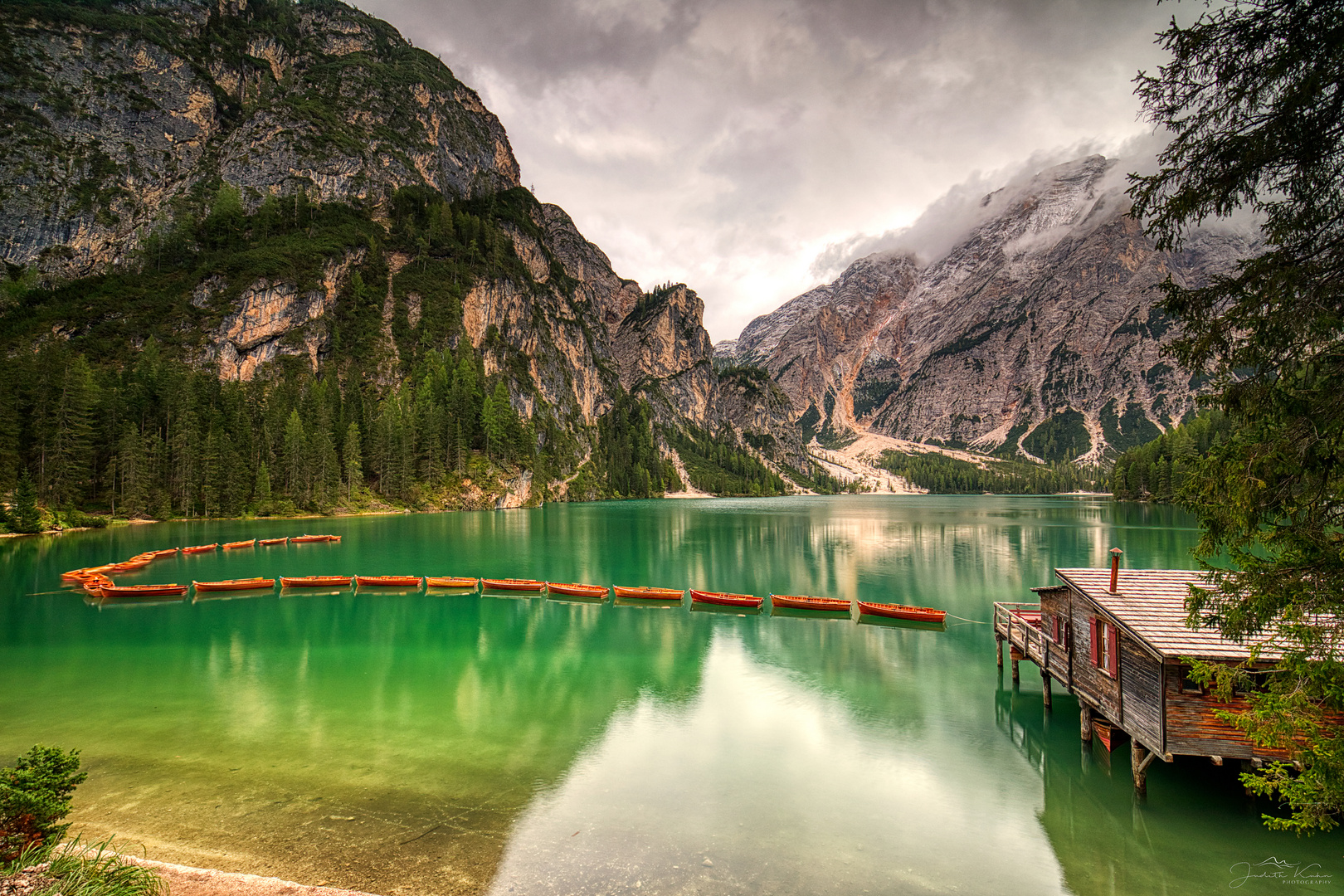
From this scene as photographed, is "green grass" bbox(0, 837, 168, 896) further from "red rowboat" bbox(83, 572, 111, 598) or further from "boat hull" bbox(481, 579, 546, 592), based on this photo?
"red rowboat" bbox(83, 572, 111, 598)

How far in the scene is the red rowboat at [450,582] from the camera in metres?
41.1

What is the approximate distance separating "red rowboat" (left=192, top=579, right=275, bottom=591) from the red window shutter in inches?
1787

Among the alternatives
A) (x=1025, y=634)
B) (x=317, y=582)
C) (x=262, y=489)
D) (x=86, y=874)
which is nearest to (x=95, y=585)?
(x=317, y=582)

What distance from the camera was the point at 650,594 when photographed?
1521 inches

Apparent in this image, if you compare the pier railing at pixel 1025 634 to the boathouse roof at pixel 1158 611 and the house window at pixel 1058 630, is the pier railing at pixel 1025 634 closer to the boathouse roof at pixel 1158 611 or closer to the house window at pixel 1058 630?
the house window at pixel 1058 630

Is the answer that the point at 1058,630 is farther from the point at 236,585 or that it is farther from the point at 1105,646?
the point at 236,585

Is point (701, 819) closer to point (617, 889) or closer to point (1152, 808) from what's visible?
point (617, 889)

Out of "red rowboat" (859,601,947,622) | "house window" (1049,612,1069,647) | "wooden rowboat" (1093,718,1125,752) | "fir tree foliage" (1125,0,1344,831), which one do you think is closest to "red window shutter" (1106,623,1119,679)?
"wooden rowboat" (1093,718,1125,752)

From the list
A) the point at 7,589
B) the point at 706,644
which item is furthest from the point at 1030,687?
the point at 7,589

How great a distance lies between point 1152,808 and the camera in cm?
1374

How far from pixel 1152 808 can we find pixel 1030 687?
30.4 feet

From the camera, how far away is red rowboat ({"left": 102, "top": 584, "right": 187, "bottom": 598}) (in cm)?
3534

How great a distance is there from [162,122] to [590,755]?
206 m

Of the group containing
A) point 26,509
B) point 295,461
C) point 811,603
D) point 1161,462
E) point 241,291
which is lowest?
point 811,603
